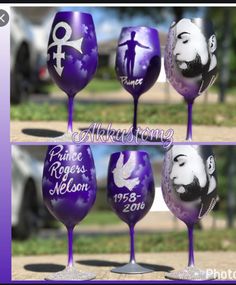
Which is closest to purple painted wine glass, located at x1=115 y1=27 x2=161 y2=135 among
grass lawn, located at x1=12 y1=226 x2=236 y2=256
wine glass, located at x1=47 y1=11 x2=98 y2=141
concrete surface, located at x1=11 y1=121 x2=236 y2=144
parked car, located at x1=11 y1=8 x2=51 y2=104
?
wine glass, located at x1=47 y1=11 x2=98 y2=141

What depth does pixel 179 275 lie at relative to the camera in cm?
372

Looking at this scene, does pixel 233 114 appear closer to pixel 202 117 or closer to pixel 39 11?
pixel 202 117

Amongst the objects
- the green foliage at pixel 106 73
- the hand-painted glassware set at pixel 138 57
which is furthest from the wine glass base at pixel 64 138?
the green foliage at pixel 106 73

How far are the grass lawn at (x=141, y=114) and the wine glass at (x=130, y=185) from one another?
69cm

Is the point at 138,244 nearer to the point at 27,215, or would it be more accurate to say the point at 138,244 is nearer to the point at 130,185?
the point at 27,215

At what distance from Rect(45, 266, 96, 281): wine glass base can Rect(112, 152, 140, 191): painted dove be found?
1.43ft

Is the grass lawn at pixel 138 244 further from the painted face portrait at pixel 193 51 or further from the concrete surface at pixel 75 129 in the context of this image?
the painted face portrait at pixel 193 51

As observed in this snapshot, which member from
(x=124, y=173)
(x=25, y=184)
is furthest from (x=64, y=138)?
(x=25, y=184)

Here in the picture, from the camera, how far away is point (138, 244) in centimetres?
558

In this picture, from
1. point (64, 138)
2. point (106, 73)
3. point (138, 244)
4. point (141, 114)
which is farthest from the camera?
point (106, 73)

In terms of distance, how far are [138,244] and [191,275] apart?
1872mm

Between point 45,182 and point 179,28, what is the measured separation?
899 mm

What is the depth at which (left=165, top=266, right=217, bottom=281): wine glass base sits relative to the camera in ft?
12.2

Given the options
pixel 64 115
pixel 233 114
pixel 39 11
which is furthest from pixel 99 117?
pixel 39 11
